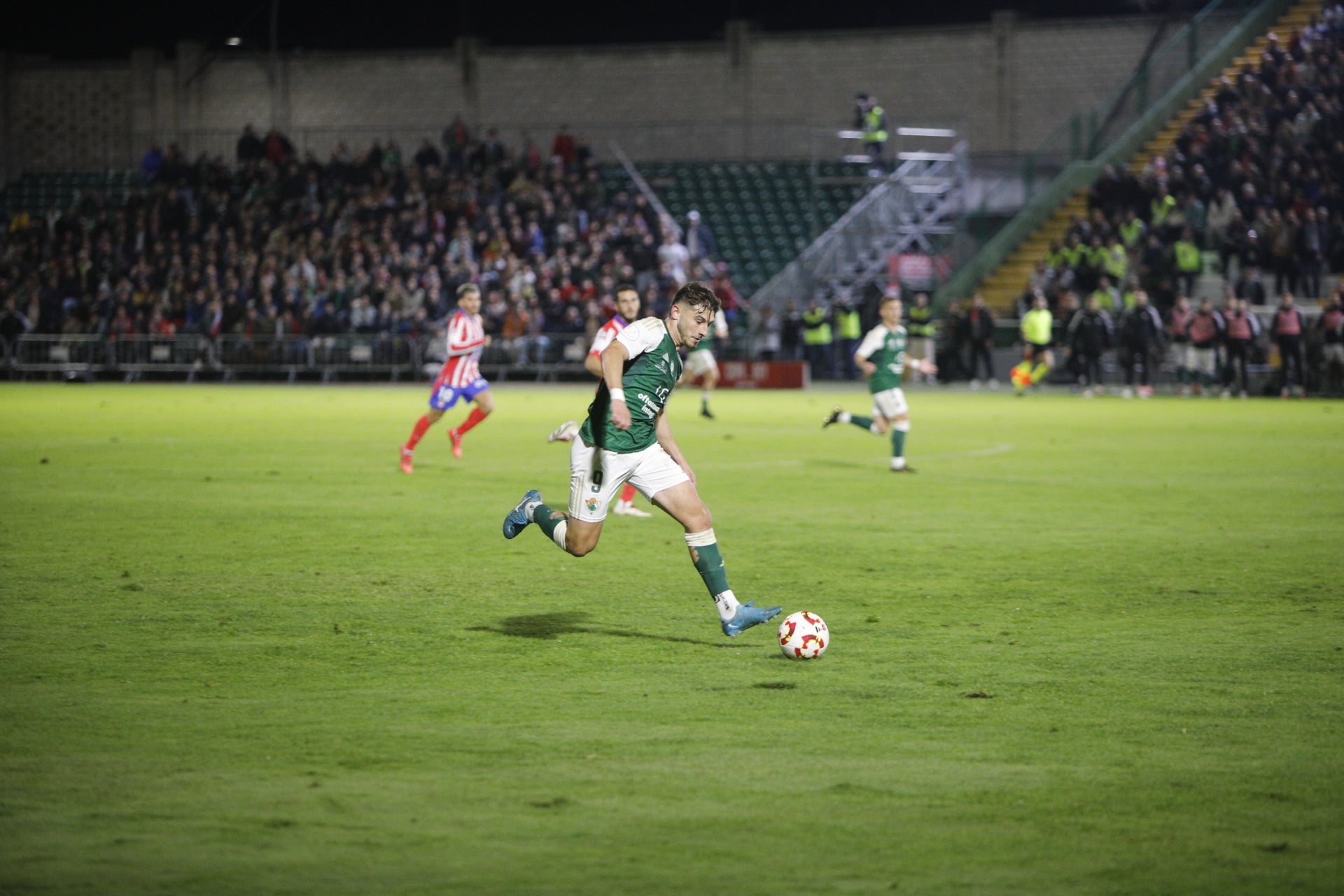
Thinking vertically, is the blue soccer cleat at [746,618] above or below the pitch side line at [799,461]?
below

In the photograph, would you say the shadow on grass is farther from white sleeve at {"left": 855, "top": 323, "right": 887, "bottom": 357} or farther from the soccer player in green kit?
white sleeve at {"left": 855, "top": 323, "right": 887, "bottom": 357}

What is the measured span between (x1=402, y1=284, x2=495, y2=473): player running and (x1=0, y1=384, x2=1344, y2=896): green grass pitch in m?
2.63

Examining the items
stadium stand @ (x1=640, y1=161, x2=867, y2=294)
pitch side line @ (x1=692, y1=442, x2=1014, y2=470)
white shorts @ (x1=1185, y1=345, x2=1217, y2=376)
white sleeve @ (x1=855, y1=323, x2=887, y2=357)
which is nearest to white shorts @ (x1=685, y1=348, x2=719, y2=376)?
pitch side line @ (x1=692, y1=442, x2=1014, y2=470)

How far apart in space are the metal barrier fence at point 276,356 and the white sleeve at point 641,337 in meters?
31.8

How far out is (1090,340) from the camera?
3609cm

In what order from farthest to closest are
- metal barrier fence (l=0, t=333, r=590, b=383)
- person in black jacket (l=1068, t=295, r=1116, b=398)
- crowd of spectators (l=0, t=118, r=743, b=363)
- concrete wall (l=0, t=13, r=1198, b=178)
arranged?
1. concrete wall (l=0, t=13, r=1198, b=178)
2. crowd of spectators (l=0, t=118, r=743, b=363)
3. metal barrier fence (l=0, t=333, r=590, b=383)
4. person in black jacket (l=1068, t=295, r=1116, b=398)

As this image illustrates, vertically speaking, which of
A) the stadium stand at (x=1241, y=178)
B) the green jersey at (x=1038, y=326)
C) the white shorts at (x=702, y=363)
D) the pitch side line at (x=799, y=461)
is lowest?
the pitch side line at (x=799, y=461)

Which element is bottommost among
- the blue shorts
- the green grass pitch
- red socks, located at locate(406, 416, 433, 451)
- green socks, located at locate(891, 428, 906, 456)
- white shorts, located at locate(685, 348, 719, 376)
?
the green grass pitch

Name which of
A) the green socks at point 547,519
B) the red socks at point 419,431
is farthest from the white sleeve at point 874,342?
the green socks at point 547,519

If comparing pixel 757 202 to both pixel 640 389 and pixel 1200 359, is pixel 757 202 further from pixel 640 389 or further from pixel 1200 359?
pixel 640 389

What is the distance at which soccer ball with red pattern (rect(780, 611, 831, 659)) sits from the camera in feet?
26.1

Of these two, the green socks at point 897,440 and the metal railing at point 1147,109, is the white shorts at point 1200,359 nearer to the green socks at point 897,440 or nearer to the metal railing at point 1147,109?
the metal railing at point 1147,109

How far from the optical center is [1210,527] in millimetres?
13367

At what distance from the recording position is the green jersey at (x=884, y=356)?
18.2 meters
